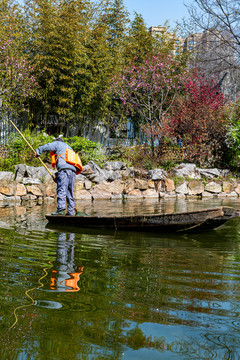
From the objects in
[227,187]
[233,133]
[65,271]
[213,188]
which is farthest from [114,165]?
[65,271]

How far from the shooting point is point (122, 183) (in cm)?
1508

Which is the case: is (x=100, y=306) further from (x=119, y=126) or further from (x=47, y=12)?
(x=119, y=126)

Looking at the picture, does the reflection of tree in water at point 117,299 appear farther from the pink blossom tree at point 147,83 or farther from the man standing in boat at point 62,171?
the pink blossom tree at point 147,83

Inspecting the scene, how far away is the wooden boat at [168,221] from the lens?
631 centimetres

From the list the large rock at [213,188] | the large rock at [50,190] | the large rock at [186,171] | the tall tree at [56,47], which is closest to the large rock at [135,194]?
the large rock at [186,171]

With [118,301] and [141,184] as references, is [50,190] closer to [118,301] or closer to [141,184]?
[141,184]

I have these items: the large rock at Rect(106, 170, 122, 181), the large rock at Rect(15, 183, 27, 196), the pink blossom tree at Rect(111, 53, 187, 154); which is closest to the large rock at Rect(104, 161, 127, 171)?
the large rock at Rect(106, 170, 122, 181)

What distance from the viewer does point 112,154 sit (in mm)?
18172

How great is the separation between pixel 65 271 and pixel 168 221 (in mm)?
2885

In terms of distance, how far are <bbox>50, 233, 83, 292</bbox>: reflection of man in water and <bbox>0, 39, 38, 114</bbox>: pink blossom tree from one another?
37.7ft

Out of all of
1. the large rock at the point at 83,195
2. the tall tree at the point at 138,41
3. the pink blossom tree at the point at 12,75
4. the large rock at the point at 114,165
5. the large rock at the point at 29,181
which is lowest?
the large rock at the point at 83,195

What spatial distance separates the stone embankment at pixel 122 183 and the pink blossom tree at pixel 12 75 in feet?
12.8

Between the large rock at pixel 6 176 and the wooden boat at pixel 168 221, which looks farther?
the large rock at pixel 6 176

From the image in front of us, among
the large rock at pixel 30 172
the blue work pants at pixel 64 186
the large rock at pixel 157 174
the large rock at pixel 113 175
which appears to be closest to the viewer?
the blue work pants at pixel 64 186
